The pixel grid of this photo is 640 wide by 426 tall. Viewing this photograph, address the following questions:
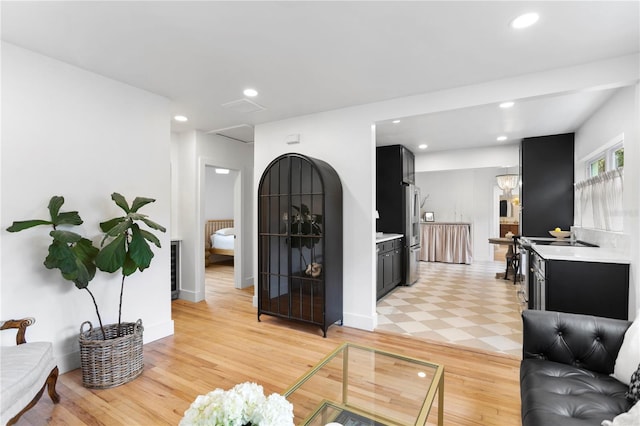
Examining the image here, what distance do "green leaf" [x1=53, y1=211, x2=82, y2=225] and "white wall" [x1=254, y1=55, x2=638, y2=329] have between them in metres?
2.25

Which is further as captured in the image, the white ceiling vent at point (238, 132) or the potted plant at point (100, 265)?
the white ceiling vent at point (238, 132)

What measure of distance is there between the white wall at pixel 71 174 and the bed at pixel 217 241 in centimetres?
395

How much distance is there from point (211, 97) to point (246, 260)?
2.90m

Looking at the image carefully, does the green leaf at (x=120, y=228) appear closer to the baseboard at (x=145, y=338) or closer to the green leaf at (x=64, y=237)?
the green leaf at (x=64, y=237)

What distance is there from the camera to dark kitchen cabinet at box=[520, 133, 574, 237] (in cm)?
483

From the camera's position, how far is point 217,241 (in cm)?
738

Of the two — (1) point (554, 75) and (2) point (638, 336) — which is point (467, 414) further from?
(1) point (554, 75)

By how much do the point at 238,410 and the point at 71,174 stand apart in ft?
8.71

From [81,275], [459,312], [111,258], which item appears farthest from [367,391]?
[459,312]

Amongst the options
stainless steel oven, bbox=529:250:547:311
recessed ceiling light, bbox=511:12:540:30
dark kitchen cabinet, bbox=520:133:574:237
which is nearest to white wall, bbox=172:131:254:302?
recessed ceiling light, bbox=511:12:540:30

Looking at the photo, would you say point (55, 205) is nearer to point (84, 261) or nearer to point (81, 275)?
point (84, 261)

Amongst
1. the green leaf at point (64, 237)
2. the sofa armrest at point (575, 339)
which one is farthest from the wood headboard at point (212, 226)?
the sofa armrest at point (575, 339)

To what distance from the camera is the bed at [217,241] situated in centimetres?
728

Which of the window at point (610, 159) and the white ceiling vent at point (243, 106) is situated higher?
the white ceiling vent at point (243, 106)
